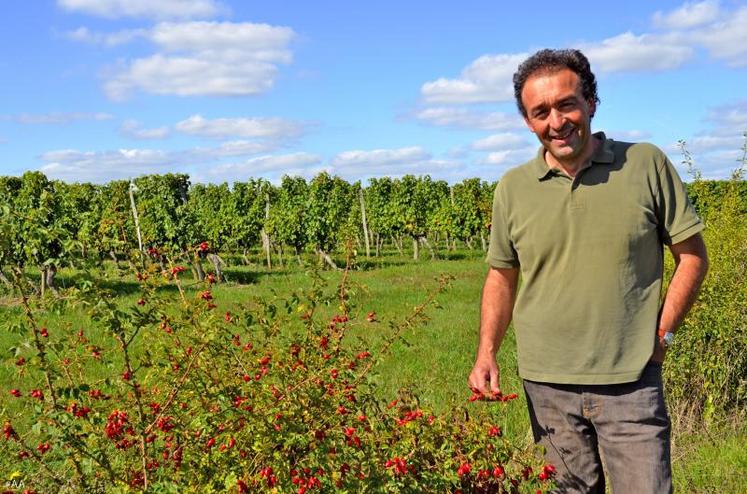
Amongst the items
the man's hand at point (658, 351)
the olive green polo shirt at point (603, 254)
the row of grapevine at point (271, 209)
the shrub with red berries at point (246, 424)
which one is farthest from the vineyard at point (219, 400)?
the row of grapevine at point (271, 209)

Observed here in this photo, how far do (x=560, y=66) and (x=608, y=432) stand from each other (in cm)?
134

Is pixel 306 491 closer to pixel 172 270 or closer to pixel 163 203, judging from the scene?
pixel 172 270

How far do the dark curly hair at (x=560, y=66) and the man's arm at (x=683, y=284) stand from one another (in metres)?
0.60

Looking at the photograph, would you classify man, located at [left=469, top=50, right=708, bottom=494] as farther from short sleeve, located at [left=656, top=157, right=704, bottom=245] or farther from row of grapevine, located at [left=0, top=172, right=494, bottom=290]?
row of grapevine, located at [left=0, top=172, right=494, bottom=290]

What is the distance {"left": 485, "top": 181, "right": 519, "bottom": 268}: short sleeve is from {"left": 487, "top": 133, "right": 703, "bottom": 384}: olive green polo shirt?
157 mm

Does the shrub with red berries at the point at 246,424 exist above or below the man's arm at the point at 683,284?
below

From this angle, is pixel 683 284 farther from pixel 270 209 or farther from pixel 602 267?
pixel 270 209

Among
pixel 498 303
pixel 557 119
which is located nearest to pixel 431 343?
pixel 498 303

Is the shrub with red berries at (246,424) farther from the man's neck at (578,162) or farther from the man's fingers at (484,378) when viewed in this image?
the man's neck at (578,162)

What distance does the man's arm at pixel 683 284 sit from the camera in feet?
8.75

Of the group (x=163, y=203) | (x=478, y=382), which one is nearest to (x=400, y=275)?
(x=163, y=203)

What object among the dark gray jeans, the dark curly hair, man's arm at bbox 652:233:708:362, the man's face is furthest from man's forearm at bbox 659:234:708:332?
the dark curly hair

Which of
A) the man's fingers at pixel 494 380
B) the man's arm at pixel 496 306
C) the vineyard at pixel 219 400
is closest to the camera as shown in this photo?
the vineyard at pixel 219 400

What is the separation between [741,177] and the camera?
21.0 feet
